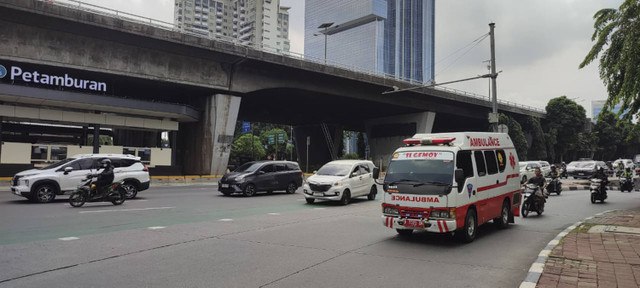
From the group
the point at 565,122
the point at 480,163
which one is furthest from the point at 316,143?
the point at 480,163

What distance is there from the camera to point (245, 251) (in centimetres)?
795

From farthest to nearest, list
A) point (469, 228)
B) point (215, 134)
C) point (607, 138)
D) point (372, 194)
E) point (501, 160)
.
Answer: point (607, 138) → point (215, 134) → point (372, 194) → point (501, 160) → point (469, 228)

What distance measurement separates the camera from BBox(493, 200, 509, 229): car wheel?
36.3 feet

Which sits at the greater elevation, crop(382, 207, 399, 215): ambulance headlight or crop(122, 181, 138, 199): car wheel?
crop(382, 207, 399, 215): ambulance headlight

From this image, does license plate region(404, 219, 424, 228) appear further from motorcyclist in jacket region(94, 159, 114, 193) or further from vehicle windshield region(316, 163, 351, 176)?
motorcyclist in jacket region(94, 159, 114, 193)

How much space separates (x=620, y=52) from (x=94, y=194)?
1697 centimetres

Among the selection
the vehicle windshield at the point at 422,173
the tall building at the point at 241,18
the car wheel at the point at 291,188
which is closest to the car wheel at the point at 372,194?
the car wheel at the point at 291,188

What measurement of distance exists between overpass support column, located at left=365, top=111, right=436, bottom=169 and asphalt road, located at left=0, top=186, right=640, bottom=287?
37481 millimetres

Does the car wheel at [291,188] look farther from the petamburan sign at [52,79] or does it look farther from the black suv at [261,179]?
the petamburan sign at [52,79]

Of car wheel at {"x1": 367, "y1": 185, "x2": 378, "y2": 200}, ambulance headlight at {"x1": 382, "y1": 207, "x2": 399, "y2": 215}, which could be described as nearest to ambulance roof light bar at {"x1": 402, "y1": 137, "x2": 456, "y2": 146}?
ambulance headlight at {"x1": 382, "y1": 207, "x2": 399, "y2": 215}

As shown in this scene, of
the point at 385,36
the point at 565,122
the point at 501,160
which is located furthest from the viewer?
the point at 385,36

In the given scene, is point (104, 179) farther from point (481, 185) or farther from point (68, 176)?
point (481, 185)

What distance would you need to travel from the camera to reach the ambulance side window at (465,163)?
916 cm

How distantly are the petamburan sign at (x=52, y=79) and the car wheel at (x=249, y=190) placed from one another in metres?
14.8
